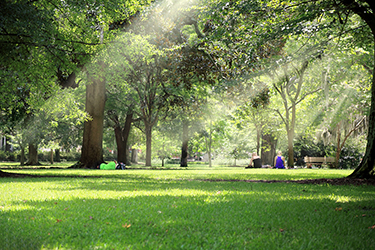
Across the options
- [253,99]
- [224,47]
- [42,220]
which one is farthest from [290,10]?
[42,220]

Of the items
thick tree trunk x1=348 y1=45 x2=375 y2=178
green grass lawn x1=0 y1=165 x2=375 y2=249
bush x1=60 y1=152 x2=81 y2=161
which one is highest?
thick tree trunk x1=348 y1=45 x2=375 y2=178

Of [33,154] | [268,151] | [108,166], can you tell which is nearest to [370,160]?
[108,166]

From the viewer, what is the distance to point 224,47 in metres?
14.2

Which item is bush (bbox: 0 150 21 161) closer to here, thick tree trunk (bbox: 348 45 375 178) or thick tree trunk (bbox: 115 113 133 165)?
thick tree trunk (bbox: 115 113 133 165)

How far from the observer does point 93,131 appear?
71.9 ft

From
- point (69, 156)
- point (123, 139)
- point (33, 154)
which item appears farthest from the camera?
point (69, 156)

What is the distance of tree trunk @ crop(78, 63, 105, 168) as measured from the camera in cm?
2184

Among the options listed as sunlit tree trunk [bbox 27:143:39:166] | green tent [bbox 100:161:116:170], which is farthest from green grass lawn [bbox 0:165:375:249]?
sunlit tree trunk [bbox 27:143:39:166]

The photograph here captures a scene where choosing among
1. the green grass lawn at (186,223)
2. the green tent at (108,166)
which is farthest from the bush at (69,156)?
the green grass lawn at (186,223)

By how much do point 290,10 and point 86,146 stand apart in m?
15.4

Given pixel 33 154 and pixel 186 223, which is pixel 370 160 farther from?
pixel 33 154

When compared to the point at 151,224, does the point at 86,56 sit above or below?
above

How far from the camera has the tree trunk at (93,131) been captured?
21844mm

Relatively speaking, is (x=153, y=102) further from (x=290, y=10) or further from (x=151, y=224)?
(x=151, y=224)
